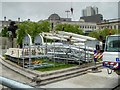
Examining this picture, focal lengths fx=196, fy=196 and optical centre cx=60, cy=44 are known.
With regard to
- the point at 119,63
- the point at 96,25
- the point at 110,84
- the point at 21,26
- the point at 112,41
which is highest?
the point at 96,25

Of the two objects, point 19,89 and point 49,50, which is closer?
point 19,89

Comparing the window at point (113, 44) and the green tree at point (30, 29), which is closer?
the window at point (113, 44)

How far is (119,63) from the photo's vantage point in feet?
26.6

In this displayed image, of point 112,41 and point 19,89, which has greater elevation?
point 112,41

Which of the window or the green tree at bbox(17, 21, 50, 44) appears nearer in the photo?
the window

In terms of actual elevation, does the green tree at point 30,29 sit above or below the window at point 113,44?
above

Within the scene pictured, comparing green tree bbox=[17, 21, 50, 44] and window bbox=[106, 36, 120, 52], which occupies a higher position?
green tree bbox=[17, 21, 50, 44]

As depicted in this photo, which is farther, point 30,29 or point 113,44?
point 30,29

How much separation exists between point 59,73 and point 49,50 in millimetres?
8525

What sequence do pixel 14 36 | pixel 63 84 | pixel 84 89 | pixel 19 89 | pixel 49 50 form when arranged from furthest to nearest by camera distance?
pixel 14 36
pixel 49 50
pixel 63 84
pixel 84 89
pixel 19 89

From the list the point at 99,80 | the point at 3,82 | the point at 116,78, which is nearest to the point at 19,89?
the point at 3,82

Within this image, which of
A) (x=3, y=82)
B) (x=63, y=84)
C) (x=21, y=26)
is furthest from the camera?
(x=21, y=26)

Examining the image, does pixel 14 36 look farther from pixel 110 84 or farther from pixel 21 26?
pixel 110 84

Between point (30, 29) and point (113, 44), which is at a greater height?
point (30, 29)
